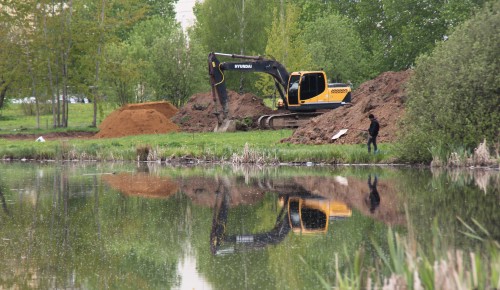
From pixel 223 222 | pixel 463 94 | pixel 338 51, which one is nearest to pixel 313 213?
pixel 223 222

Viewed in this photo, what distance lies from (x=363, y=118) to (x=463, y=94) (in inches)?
488

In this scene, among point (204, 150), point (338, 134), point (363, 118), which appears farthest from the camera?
point (363, 118)

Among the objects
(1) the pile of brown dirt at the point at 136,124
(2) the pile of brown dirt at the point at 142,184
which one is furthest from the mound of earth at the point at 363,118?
(1) the pile of brown dirt at the point at 136,124

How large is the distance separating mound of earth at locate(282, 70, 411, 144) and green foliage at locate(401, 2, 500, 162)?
7.11m

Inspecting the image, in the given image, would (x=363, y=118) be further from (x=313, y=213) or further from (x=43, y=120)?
(x=43, y=120)

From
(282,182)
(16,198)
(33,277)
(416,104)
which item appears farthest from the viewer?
(416,104)

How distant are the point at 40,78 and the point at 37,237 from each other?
43325 millimetres

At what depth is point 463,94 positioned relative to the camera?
3150 cm

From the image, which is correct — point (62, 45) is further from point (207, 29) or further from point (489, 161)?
point (489, 161)

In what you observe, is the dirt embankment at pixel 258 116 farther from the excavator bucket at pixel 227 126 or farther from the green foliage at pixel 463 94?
the green foliage at pixel 463 94

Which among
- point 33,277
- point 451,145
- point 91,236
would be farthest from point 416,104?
point 33,277

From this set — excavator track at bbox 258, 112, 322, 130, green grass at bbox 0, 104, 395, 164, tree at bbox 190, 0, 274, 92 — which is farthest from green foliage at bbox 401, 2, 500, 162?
tree at bbox 190, 0, 274, 92

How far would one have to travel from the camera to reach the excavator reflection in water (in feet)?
54.5

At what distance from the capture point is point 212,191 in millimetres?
26453
